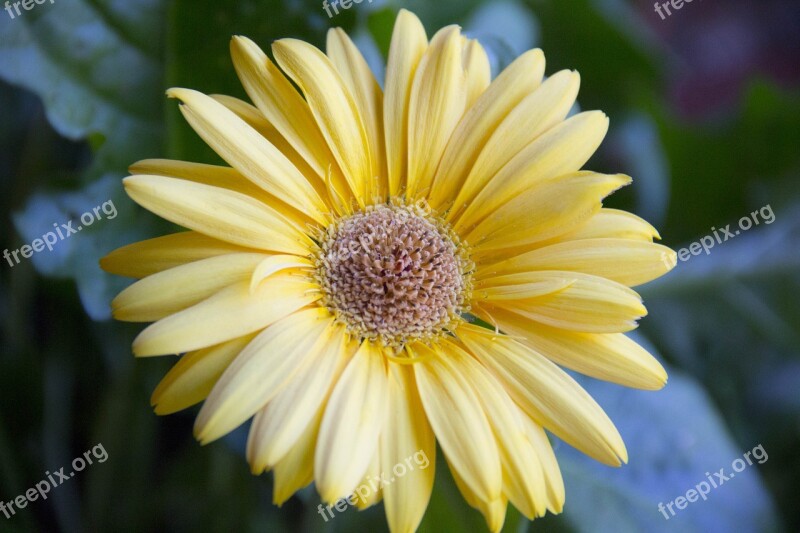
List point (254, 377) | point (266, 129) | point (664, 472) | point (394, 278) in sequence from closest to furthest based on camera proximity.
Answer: point (254, 377)
point (266, 129)
point (394, 278)
point (664, 472)

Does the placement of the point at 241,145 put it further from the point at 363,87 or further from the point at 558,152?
the point at 558,152

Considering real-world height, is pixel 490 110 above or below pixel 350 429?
above

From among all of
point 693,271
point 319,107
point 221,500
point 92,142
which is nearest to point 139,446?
point 221,500

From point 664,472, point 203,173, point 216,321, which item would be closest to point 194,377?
point 216,321

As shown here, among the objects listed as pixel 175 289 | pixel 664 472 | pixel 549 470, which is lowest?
pixel 664 472

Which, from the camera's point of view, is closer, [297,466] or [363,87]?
[297,466]

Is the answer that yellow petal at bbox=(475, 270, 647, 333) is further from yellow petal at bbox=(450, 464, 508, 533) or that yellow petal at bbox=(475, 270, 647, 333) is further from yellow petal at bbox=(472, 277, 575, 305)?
yellow petal at bbox=(450, 464, 508, 533)
